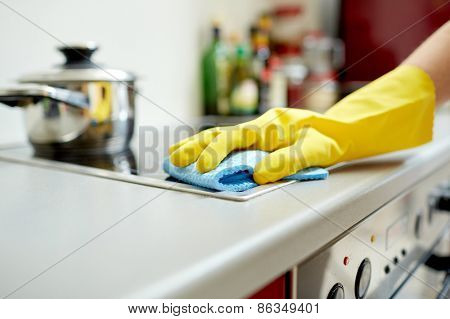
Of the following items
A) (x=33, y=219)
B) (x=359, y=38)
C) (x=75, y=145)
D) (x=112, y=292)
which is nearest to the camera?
(x=112, y=292)

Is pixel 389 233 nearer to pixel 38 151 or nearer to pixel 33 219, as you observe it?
pixel 33 219

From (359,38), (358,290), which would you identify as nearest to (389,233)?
(358,290)

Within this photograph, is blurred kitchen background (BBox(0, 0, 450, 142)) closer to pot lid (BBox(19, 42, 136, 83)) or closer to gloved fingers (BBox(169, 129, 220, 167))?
pot lid (BBox(19, 42, 136, 83))

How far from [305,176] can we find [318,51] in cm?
127

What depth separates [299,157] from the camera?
1.54 ft

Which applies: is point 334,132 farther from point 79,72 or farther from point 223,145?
point 79,72

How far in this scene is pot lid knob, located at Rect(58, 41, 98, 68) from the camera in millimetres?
667

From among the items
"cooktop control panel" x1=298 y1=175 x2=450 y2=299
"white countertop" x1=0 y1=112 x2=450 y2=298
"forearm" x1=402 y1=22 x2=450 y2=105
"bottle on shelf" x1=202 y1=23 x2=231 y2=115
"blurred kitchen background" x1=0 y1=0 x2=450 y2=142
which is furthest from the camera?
"bottle on shelf" x1=202 y1=23 x2=231 y2=115

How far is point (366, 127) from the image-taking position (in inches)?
21.1

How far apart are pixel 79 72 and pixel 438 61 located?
494mm

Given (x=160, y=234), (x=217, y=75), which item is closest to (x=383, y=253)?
(x=160, y=234)

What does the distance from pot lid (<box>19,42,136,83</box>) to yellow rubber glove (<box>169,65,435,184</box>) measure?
0.22 metres

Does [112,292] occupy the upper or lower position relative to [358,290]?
upper

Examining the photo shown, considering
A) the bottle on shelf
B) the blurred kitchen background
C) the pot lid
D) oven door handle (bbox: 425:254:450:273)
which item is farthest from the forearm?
the bottle on shelf
